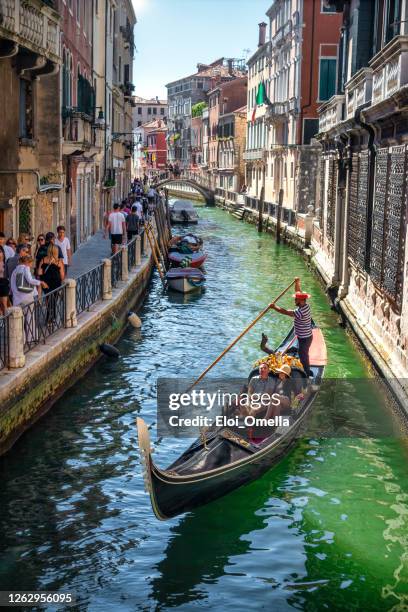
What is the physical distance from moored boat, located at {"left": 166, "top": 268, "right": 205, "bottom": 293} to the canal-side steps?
3.85 m

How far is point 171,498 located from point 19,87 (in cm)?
914

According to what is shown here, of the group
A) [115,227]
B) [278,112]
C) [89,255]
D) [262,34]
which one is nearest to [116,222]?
[115,227]

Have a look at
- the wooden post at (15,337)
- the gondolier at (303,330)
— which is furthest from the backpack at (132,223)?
Result: the wooden post at (15,337)

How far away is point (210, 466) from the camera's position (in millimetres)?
8492

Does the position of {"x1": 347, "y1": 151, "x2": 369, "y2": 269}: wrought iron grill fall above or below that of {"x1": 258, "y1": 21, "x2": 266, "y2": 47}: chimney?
below

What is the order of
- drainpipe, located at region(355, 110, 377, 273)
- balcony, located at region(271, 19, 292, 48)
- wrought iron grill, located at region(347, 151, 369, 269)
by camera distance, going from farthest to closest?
balcony, located at region(271, 19, 292, 48) → wrought iron grill, located at region(347, 151, 369, 269) → drainpipe, located at region(355, 110, 377, 273)

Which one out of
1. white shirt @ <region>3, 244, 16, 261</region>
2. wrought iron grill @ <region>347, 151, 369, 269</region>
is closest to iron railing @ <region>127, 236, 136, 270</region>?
wrought iron grill @ <region>347, 151, 369, 269</region>

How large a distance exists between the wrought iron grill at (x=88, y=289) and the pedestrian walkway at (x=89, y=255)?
1.87 metres

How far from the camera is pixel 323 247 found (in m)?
24.5

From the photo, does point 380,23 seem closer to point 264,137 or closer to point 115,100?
point 115,100

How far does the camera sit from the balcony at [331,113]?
2023cm

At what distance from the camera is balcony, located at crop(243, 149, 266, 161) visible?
50.4 meters

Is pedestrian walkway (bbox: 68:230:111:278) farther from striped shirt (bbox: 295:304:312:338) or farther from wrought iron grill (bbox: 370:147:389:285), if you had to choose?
striped shirt (bbox: 295:304:312:338)

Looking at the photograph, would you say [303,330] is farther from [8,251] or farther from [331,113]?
[331,113]
